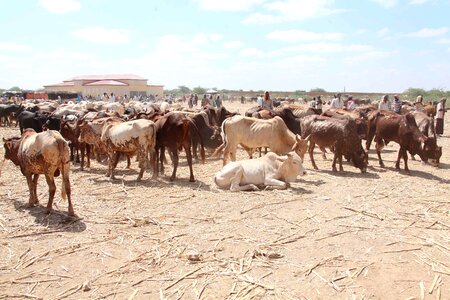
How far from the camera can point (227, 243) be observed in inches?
235

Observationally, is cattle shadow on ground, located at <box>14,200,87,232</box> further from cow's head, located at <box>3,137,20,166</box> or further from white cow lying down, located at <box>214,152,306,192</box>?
white cow lying down, located at <box>214,152,306,192</box>

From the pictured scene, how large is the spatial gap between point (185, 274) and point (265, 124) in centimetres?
645

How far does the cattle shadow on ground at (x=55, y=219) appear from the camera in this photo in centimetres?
657

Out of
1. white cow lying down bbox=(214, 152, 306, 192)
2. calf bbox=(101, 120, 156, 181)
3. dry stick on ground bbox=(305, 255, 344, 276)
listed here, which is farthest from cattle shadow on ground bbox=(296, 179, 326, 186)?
dry stick on ground bbox=(305, 255, 344, 276)

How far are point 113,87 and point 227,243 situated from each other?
198 ft

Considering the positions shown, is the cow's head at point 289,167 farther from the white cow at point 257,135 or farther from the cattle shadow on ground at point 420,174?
the cattle shadow on ground at point 420,174

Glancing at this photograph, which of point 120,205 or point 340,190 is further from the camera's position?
point 340,190

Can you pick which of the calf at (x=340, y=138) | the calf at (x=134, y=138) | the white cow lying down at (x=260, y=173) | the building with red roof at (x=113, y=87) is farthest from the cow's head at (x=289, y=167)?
the building with red roof at (x=113, y=87)

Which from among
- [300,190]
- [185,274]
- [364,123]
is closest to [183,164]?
[300,190]

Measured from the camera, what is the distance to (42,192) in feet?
28.4

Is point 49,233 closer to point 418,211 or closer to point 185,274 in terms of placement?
point 185,274

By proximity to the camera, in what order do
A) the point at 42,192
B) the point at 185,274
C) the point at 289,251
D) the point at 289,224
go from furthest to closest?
the point at 42,192 < the point at 289,224 < the point at 289,251 < the point at 185,274

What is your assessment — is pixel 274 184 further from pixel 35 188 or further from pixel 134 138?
pixel 35 188

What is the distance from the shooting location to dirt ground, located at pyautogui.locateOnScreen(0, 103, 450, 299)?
185 inches
